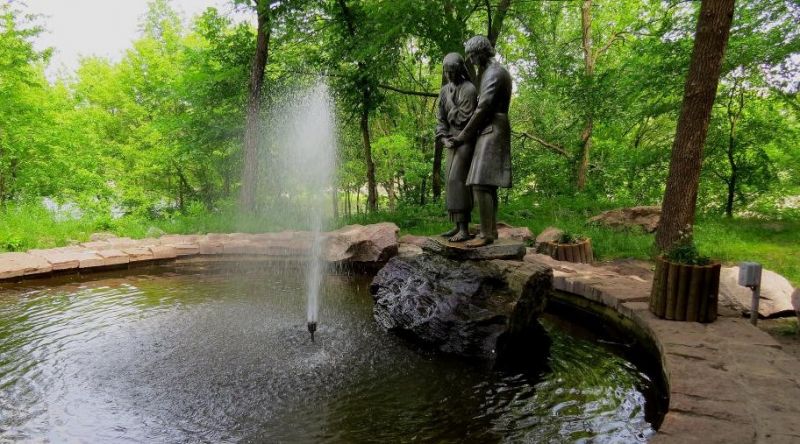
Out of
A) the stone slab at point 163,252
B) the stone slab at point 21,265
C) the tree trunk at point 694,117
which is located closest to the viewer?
the tree trunk at point 694,117

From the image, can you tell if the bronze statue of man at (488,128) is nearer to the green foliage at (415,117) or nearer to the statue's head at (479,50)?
the statue's head at (479,50)

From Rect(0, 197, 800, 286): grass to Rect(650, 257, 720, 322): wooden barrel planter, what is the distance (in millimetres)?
2461

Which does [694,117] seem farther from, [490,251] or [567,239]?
[490,251]

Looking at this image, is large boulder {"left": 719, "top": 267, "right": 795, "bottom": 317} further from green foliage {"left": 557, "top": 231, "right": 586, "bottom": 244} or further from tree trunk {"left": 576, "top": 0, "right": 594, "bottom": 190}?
tree trunk {"left": 576, "top": 0, "right": 594, "bottom": 190}

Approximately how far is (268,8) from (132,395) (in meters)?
8.11

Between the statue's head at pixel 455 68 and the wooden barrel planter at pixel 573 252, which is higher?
the statue's head at pixel 455 68

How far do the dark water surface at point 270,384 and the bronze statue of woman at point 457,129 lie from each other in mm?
1387

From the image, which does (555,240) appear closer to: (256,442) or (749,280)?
(749,280)

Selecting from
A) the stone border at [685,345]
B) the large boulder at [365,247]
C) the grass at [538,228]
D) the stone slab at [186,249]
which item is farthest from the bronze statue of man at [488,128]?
the stone slab at [186,249]

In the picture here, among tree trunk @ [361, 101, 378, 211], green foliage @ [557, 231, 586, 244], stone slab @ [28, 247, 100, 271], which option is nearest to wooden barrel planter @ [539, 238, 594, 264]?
green foliage @ [557, 231, 586, 244]

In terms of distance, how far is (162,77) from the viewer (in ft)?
47.6

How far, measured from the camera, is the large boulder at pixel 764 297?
4141 mm

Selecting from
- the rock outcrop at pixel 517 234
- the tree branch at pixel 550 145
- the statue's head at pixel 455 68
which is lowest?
the rock outcrop at pixel 517 234

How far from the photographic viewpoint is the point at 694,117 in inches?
209
